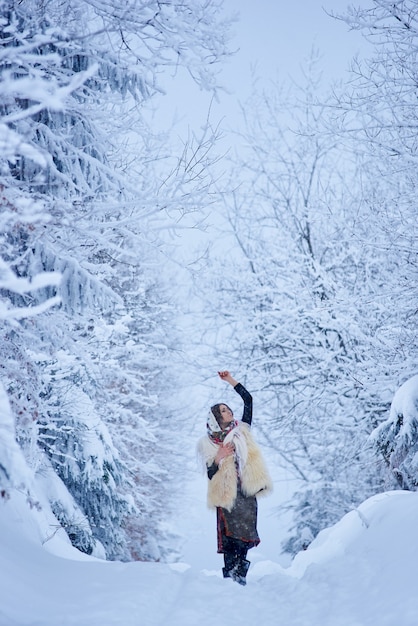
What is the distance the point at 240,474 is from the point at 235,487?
13 centimetres

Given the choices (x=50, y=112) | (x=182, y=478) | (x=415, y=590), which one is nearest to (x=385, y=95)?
(x=50, y=112)

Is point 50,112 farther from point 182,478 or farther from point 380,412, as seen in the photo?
point 182,478

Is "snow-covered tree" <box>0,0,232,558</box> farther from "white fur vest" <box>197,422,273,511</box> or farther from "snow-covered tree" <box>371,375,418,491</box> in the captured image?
"snow-covered tree" <box>371,375,418,491</box>

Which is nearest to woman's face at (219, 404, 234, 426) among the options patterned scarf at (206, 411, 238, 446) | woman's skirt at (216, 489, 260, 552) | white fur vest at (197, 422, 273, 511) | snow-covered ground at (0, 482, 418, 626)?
patterned scarf at (206, 411, 238, 446)

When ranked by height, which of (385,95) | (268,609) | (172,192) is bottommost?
(268,609)

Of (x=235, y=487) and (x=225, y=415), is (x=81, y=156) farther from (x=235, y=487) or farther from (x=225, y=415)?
(x=235, y=487)

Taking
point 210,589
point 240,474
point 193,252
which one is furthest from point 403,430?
point 193,252

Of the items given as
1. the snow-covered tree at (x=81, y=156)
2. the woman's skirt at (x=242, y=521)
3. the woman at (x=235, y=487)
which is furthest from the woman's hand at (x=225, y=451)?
the snow-covered tree at (x=81, y=156)

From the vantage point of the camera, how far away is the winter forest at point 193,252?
439 cm

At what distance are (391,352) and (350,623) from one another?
5056 mm

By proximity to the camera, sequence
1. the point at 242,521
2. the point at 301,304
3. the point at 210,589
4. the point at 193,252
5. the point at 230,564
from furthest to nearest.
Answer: the point at 193,252 → the point at 301,304 → the point at 230,564 → the point at 242,521 → the point at 210,589

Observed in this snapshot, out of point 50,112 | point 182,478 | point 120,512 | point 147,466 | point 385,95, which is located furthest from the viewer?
point 182,478

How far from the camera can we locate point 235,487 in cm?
576

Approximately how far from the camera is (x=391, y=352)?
839 cm
